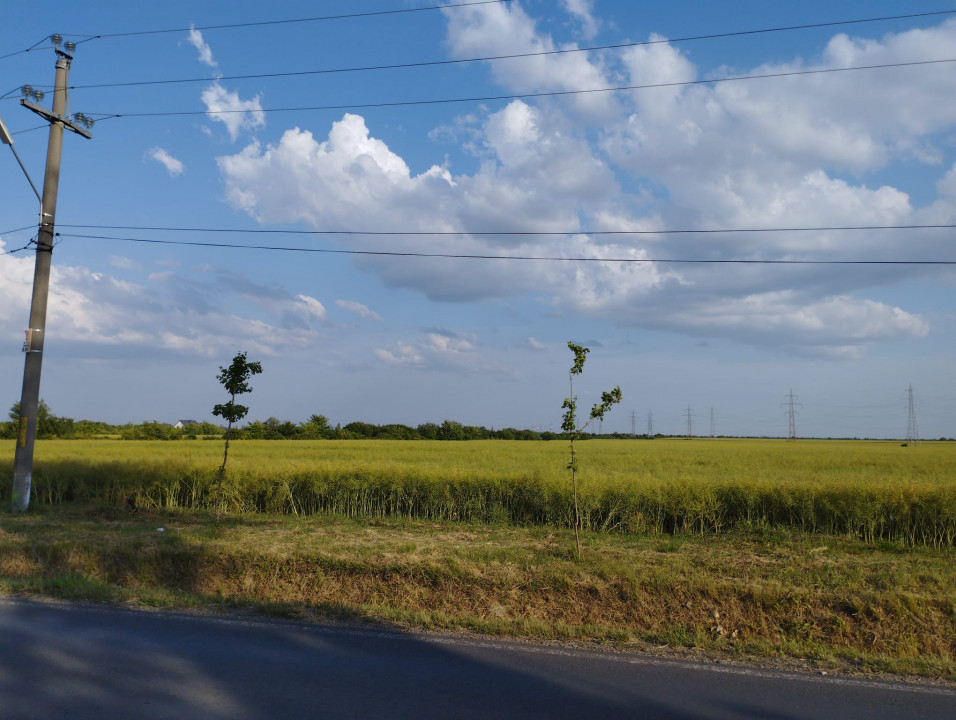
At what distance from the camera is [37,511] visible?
14641mm

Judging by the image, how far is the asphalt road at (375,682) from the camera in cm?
464

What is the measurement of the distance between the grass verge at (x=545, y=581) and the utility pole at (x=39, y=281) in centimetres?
155

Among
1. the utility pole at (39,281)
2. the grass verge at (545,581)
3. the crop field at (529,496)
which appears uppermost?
the utility pole at (39,281)

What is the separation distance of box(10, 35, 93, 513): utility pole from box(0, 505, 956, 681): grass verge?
5.09 ft

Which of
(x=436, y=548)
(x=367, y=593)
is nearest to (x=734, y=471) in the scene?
(x=436, y=548)

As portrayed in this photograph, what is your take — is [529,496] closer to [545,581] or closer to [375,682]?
[545,581]

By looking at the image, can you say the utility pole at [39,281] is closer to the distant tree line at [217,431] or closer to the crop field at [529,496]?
the crop field at [529,496]

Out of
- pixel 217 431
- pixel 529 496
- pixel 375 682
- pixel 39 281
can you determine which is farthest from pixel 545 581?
pixel 217 431

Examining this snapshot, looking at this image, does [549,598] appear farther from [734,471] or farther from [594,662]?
[734,471]

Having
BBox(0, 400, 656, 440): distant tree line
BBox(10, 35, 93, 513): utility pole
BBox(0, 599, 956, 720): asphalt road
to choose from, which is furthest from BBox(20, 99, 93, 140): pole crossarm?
BBox(0, 400, 656, 440): distant tree line

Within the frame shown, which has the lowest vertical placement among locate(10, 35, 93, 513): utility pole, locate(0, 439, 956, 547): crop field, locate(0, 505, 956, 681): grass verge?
locate(0, 505, 956, 681): grass verge

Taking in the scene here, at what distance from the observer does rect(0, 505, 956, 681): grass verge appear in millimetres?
7066

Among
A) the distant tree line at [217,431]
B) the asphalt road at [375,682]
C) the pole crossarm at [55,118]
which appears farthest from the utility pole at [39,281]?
the distant tree line at [217,431]

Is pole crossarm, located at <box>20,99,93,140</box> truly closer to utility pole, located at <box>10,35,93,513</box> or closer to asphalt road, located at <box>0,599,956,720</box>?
utility pole, located at <box>10,35,93,513</box>
